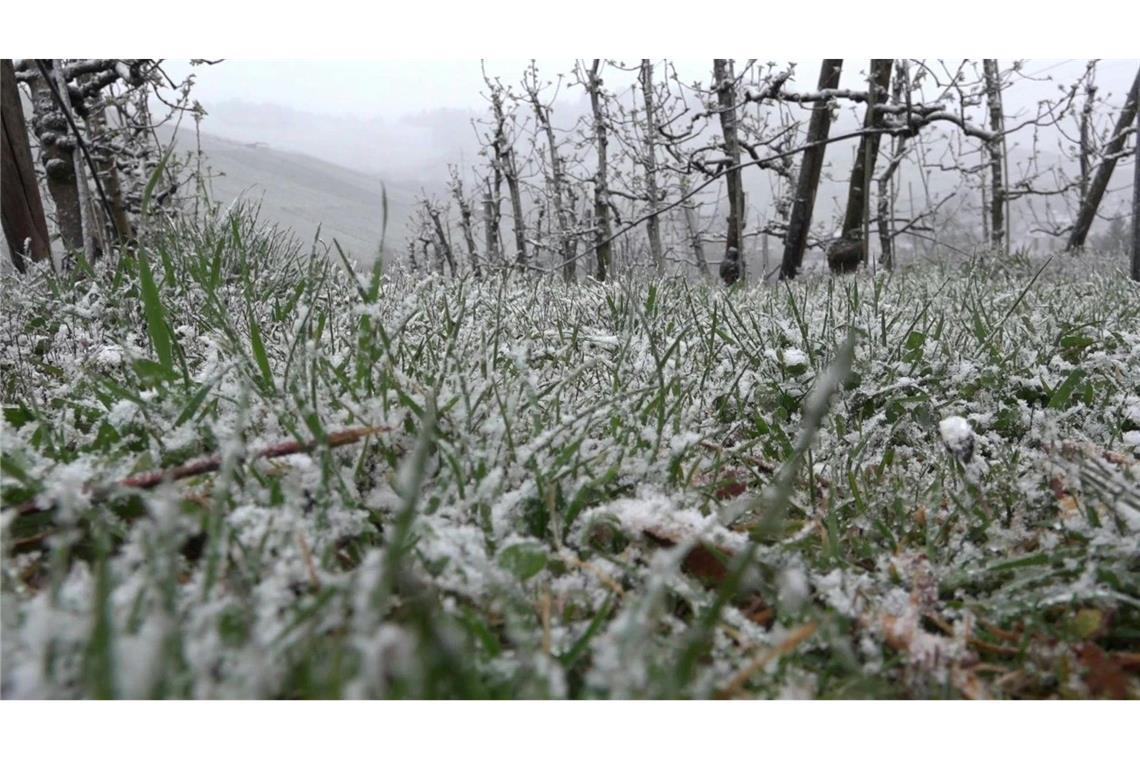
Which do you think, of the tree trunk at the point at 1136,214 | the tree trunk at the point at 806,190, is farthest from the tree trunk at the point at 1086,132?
the tree trunk at the point at 1136,214

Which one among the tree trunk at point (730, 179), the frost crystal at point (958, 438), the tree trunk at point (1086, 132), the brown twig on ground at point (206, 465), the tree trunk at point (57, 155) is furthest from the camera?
A: the tree trunk at point (1086, 132)

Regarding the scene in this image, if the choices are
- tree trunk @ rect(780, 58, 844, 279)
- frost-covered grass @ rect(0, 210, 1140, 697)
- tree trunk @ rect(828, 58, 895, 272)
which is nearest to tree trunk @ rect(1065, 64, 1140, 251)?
tree trunk @ rect(828, 58, 895, 272)

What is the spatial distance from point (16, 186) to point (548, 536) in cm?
674

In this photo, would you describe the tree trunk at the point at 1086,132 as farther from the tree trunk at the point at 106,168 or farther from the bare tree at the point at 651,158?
the tree trunk at the point at 106,168

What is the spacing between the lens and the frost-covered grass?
1.98ft

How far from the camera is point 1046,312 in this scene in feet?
9.53

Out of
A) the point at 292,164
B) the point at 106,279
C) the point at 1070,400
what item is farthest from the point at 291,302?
the point at 292,164

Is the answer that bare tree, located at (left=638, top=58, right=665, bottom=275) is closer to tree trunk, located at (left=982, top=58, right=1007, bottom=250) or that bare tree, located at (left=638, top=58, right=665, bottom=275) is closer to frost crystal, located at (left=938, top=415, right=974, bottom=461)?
tree trunk, located at (left=982, top=58, right=1007, bottom=250)

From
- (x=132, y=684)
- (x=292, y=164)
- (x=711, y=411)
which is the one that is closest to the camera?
(x=132, y=684)

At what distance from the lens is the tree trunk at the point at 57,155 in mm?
6496

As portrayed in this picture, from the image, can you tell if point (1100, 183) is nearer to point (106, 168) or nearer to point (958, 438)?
point (958, 438)

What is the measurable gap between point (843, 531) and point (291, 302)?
1.71m

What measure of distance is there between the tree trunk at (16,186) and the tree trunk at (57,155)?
39 cm

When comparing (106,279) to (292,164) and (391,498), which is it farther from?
(292,164)
